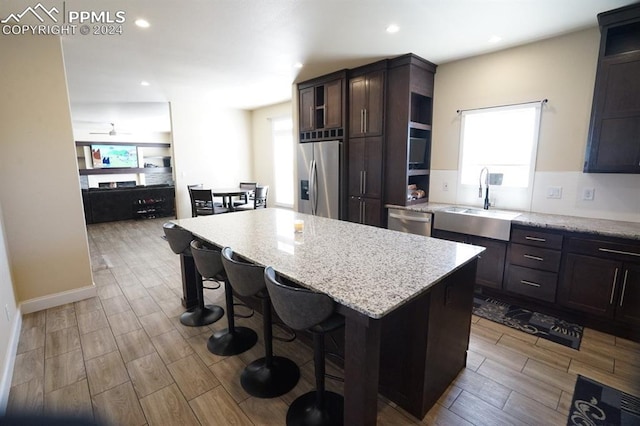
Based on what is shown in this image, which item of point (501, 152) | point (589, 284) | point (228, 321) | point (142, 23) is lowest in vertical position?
point (228, 321)

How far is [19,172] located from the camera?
9.07ft

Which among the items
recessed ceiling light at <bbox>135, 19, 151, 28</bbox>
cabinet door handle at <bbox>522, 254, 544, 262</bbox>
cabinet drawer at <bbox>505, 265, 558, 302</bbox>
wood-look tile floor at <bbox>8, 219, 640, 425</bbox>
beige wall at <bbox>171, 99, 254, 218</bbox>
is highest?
recessed ceiling light at <bbox>135, 19, 151, 28</bbox>

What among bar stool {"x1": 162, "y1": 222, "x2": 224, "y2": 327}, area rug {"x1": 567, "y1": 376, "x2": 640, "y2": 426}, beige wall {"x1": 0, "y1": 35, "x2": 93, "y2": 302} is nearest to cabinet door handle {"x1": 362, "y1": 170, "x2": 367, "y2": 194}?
bar stool {"x1": 162, "y1": 222, "x2": 224, "y2": 327}

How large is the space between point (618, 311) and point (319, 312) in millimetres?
2682

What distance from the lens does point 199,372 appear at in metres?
2.08

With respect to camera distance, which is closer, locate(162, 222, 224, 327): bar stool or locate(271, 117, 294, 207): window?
locate(162, 222, 224, 327): bar stool

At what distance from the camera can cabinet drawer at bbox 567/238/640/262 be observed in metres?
2.33

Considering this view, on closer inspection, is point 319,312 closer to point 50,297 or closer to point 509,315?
point 509,315

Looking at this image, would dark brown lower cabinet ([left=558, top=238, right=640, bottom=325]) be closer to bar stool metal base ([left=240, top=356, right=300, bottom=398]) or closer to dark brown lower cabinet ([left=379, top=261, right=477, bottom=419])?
dark brown lower cabinet ([left=379, top=261, right=477, bottom=419])

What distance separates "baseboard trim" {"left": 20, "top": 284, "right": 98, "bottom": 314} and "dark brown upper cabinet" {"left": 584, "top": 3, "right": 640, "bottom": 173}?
16.7ft

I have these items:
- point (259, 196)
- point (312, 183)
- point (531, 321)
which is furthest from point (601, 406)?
point (259, 196)

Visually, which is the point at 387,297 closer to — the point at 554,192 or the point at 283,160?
the point at 554,192

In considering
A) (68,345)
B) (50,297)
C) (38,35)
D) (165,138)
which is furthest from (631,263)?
(165,138)

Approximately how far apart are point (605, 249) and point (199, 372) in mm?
3288
